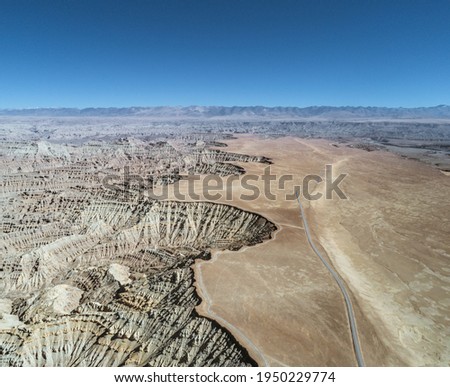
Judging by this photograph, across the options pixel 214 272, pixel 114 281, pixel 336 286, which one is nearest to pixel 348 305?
pixel 336 286

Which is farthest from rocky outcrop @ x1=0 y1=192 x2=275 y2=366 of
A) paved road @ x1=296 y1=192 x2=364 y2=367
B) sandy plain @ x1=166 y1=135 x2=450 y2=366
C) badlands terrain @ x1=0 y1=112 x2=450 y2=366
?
paved road @ x1=296 y1=192 x2=364 y2=367

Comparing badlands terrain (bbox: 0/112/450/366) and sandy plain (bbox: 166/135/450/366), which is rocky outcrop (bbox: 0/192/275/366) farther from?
sandy plain (bbox: 166/135/450/366)

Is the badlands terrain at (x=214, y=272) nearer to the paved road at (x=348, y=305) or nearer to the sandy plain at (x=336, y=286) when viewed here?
the sandy plain at (x=336, y=286)

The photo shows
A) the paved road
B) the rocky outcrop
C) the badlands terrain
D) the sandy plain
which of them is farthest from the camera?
the rocky outcrop

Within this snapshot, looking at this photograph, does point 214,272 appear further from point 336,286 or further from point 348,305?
point 348,305

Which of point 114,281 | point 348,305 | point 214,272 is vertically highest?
point 214,272

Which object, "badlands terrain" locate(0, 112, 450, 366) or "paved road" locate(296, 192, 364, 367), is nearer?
"paved road" locate(296, 192, 364, 367)

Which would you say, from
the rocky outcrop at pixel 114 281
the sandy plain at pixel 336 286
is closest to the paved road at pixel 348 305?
the sandy plain at pixel 336 286
